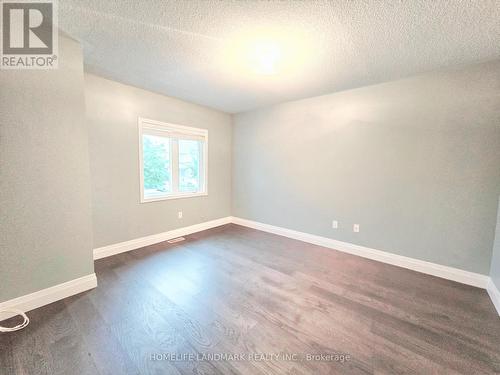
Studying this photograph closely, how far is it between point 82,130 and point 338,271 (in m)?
3.28

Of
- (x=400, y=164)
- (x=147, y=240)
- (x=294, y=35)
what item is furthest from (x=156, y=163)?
(x=400, y=164)

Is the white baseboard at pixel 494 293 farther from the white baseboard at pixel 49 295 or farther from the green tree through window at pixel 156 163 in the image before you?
the green tree through window at pixel 156 163

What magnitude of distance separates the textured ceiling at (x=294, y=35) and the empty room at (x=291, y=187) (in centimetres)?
2

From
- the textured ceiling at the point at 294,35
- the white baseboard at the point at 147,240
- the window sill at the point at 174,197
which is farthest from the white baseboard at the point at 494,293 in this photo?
the window sill at the point at 174,197

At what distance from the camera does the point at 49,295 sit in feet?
6.09

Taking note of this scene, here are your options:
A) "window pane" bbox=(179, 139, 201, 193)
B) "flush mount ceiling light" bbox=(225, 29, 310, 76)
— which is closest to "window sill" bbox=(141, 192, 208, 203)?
"window pane" bbox=(179, 139, 201, 193)

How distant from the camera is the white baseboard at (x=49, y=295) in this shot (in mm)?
1691

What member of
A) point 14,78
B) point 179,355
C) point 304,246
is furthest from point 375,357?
point 14,78

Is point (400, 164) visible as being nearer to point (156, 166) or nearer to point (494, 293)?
point (494, 293)

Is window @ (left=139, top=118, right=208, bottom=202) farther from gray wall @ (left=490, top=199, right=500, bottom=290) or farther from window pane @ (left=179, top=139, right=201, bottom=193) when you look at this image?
gray wall @ (left=490, top=199, right=500, bottom=290)

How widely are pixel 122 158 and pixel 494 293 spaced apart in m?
4.65

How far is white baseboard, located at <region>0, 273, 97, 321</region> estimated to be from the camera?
5.55 ft

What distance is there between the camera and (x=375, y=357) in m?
1.38

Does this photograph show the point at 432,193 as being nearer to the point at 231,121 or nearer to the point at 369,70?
the point at 369,70
